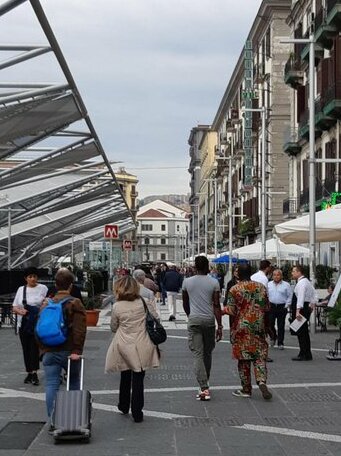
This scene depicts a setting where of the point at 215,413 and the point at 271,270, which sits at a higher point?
the point at 271,270

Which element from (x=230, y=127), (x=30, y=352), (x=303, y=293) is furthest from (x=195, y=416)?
(x=230, y=127)

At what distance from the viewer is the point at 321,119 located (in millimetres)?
41688

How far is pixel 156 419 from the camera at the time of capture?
10.6 meters

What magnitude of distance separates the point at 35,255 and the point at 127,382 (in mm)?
60323

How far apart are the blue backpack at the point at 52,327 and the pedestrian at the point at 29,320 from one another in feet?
12.5

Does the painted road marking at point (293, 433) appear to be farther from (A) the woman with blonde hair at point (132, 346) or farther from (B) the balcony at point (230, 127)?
(B) the balcony at point (230, 127)

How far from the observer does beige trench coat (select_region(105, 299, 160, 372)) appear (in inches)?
409

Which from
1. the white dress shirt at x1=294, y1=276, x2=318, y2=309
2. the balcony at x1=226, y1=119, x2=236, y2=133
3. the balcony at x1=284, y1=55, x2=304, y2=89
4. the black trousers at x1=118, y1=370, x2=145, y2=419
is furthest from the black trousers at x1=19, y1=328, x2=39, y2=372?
the balcony at x1=226, y1=119, x2=236, y2=133

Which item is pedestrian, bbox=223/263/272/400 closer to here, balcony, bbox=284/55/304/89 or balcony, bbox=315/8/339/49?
balcony, bbox=315/8/339/49

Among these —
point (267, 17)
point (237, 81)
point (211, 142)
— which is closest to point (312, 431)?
point (267, 17)

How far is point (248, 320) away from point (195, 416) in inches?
69.3

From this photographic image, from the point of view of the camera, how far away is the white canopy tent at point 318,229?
23.4 meters

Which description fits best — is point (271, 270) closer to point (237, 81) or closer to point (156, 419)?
point (156, 419)

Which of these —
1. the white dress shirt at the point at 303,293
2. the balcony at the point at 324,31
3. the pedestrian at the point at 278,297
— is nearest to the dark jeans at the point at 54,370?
the white dress shirt at the point at 303,293
